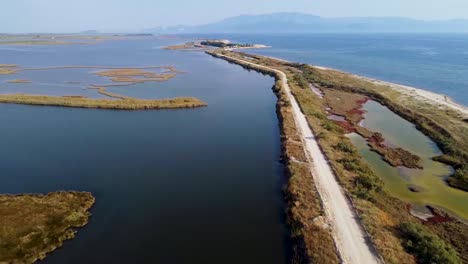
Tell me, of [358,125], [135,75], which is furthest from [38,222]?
[135,75]

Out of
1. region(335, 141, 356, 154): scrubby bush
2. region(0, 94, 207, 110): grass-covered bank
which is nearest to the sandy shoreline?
region(335, 141, 356, 154): scrubby bush

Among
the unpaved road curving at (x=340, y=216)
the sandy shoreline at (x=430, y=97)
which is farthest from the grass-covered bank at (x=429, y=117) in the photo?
the unpaved road curving at (x=340, y=216)

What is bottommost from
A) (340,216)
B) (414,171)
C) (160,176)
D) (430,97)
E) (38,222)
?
(38,222)

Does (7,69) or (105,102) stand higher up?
(7,69)

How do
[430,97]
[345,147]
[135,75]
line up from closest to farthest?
[345,147] → [430,97] → [135,75]

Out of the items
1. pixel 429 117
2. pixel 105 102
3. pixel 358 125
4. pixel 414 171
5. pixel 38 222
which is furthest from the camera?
pixel 105 102

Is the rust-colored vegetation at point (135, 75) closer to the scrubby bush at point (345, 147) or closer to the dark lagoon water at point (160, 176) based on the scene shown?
the dark lagoon water at point (160, 176)

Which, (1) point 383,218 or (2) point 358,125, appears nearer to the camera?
(1) point 383,218

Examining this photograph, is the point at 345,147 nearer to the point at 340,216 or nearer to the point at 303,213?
the point at 340,216
